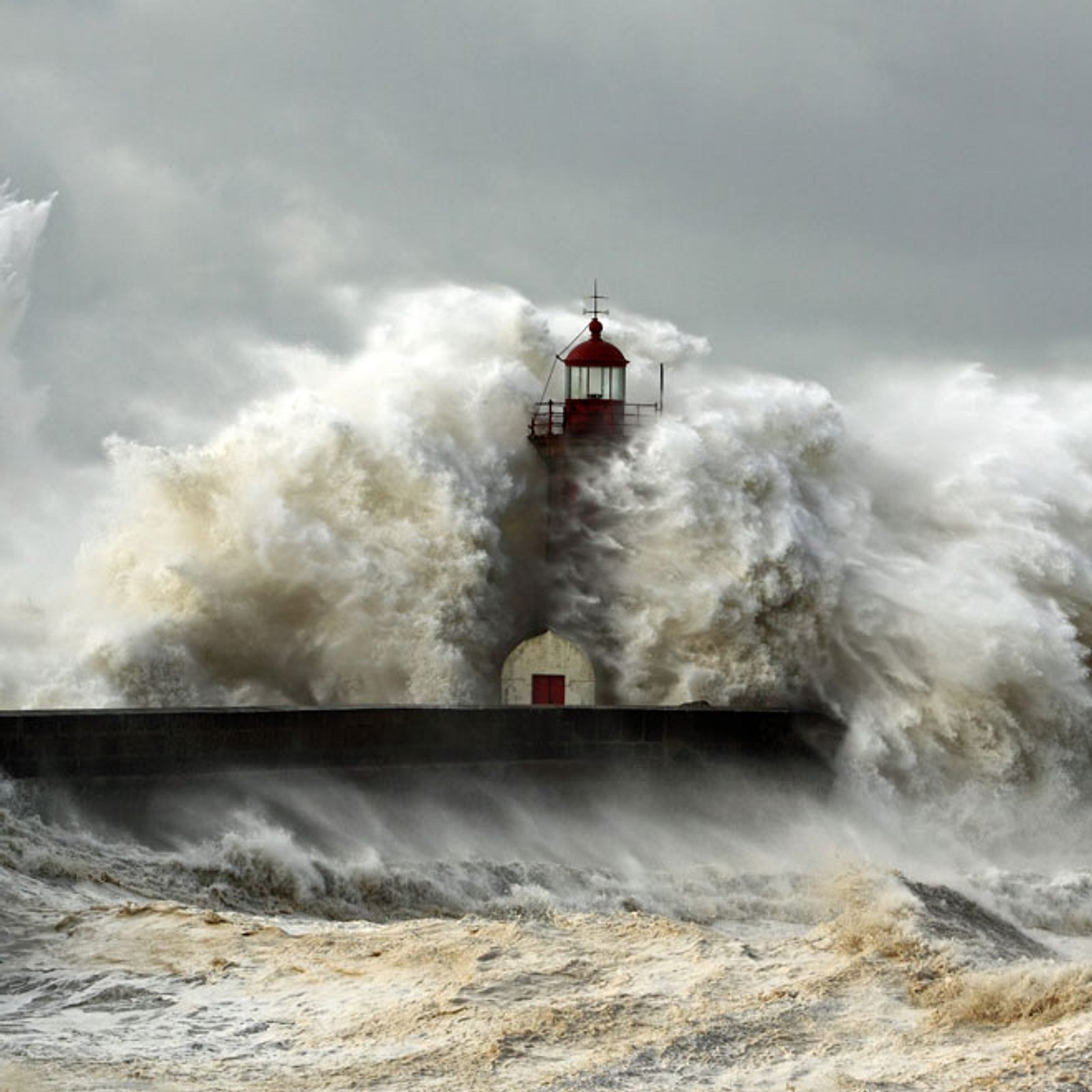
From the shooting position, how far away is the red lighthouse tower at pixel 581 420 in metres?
17.5

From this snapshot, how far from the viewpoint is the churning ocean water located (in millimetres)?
7094

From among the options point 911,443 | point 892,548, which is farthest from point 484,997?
point 911,443

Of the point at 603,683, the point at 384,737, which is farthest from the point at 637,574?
the point at 384,737

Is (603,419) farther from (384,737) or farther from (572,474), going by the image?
(384,737)

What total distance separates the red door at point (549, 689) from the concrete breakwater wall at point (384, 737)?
2.69m

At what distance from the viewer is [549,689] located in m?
17.1

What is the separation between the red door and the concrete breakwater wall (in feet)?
8.84

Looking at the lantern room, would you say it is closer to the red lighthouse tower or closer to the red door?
the red lighthouse tower

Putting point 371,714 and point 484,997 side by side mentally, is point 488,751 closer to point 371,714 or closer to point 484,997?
point 371,714

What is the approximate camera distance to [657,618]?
661 inches

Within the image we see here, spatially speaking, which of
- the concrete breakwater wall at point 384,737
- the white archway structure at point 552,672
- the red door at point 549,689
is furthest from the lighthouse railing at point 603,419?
the concrete breakwater wall at point 384,737

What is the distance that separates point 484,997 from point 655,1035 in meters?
0.69

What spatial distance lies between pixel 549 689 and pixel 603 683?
474 mm

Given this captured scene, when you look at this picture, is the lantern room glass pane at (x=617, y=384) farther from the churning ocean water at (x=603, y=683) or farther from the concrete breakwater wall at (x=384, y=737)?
the concrete breakwater wall at (x=384, y=737)
